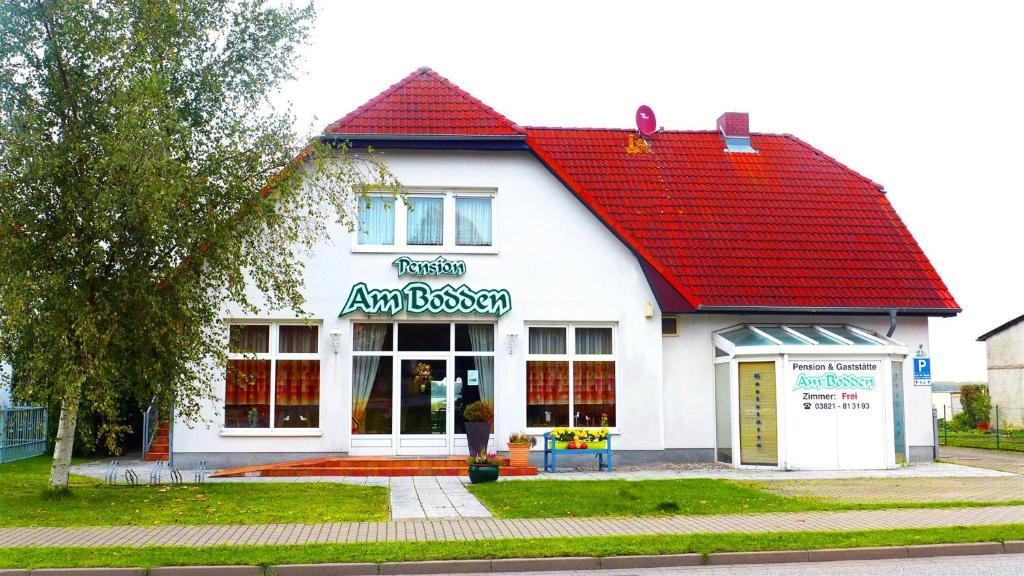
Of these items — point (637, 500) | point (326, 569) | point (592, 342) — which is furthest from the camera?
point (592, 342)

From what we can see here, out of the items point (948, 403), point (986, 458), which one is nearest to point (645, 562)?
point (986, 458)

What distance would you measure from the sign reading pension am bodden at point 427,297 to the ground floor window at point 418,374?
52 centimetres

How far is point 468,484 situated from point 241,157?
20.3ft

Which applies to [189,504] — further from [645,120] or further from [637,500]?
[645,120]

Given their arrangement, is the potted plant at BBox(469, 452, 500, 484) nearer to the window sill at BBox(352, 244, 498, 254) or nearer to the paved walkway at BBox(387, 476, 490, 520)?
the paved walkway at BBox(387, 476, 490, 520)

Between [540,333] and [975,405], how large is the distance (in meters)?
21.1

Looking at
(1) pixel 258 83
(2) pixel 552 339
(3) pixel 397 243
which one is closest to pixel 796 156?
(2) pixel 552 339

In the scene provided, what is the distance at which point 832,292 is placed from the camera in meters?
19.6

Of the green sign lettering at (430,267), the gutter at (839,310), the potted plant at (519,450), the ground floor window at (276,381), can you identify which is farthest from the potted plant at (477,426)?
the gutter at (839,310)

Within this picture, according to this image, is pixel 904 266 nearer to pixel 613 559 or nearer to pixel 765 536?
pixel 765 536

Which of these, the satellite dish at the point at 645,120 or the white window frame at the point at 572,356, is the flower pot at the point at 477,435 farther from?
the satellite dish at the point at 645,120

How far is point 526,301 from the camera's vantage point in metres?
18.9

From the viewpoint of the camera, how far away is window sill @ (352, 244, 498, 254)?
1861 cm

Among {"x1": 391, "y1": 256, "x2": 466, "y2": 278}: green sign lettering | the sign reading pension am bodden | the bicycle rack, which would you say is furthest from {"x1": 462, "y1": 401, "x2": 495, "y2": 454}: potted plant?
the bicycle rack
